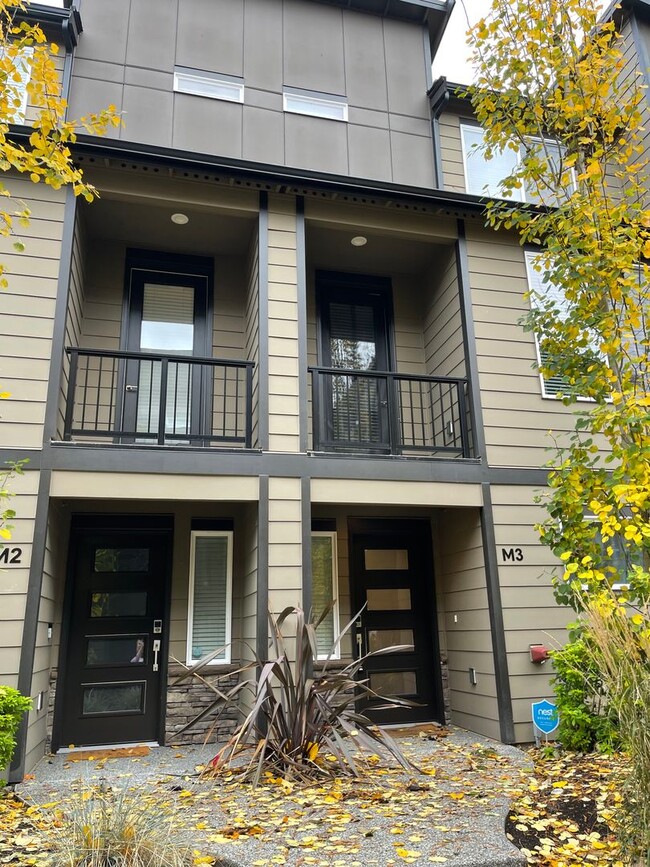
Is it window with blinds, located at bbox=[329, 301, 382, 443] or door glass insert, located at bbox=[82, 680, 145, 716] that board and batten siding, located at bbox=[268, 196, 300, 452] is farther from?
door glass insert, located at bbox=[82, 680, 145, 716]

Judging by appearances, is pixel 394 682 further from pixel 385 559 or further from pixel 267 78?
pixel 267 78

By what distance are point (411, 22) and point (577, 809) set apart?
353 inches

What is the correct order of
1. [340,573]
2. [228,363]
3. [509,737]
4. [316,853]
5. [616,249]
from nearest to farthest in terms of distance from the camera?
[316,853], [616,249], [509,737], [228,363], [340,573]

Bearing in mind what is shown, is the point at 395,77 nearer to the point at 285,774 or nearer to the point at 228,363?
the point at 228,363

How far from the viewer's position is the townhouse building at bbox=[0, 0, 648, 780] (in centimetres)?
554

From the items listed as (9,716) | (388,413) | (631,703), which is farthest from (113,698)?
(631,703)

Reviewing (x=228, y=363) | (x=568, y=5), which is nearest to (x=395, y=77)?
(x=568, y=5)

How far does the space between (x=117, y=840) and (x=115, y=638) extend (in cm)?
360

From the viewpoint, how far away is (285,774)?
418 centimetres

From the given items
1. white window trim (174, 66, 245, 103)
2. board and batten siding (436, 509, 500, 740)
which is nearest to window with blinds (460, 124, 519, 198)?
white window trim (174, 66, 245, 103)

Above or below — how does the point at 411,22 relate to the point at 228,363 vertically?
above

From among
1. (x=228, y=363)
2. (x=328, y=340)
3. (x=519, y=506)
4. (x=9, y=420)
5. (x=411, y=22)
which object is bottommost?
(x=519, y=506)

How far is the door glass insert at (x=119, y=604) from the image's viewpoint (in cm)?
612

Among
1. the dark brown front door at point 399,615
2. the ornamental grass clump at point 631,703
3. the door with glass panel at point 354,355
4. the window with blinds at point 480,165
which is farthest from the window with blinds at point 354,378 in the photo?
the ornamental grass clump at point 631,703
